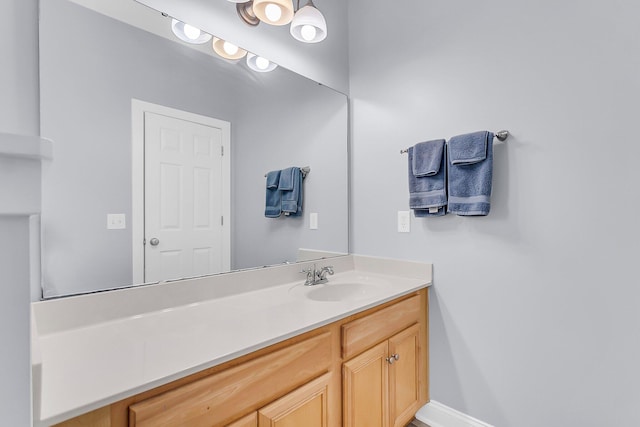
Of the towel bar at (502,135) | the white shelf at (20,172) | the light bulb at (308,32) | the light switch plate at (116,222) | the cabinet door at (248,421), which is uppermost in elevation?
the light bulb at (308,32)

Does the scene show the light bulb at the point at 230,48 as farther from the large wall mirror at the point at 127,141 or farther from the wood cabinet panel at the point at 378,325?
the wood cabinet panel at the point at 378,325

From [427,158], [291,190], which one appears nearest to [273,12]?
[291,190]

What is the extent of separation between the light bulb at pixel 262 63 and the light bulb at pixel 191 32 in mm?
319

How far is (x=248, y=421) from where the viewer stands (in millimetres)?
872

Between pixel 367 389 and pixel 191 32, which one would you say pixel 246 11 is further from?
pixel 367 389

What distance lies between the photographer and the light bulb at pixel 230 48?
1433 mm

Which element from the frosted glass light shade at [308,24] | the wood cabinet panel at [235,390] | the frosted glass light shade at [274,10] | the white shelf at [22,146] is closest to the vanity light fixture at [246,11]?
the frosted glass light shade at [274,10]

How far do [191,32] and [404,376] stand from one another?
6.20ft

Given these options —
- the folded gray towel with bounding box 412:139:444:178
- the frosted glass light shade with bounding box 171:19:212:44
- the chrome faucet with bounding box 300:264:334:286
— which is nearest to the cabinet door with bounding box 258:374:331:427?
the chrome faucet with bounding box 300:264:334:286

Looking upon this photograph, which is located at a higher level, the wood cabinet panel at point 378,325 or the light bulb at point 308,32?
the light bulb at point 308,32

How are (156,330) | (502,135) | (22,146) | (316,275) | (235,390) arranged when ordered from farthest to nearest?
(316,275), (502,135), (156,330), (235,390), (22,146)

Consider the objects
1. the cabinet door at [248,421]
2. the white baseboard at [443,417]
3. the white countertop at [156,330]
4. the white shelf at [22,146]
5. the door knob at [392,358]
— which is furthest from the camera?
the white baseboard at [443,417]

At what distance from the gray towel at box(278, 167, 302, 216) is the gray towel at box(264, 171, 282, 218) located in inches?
1.0

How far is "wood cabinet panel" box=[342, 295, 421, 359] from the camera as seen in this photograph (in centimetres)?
119
